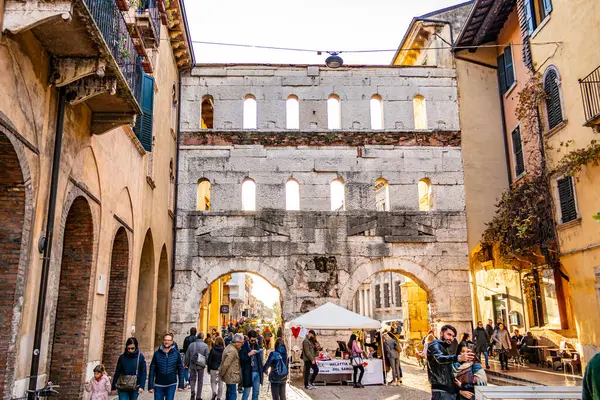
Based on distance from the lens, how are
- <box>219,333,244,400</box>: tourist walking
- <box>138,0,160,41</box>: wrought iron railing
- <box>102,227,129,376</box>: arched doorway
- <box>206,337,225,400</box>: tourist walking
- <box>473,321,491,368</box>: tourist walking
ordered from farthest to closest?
<box>473,321,491,368</box>: tourist walking → <box>138,0,160,41</box>: wrought iron railing → <box>102,227,129,376</box>: arched doorway → <box>206,337,225,400</box>: tourist walking → <box>219,333,244,400</box>: tourist walking

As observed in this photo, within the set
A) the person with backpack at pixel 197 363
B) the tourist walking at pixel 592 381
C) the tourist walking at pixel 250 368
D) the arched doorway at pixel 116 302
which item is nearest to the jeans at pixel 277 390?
the tourist walking at pixel 250 368

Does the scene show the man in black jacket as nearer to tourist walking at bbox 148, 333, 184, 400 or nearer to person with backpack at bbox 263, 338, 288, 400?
tourist walking at bbox 148, 333, 184, 400

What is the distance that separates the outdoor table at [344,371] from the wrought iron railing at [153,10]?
380 inches

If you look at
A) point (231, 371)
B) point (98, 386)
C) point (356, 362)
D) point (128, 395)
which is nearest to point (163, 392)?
point (128, 395)

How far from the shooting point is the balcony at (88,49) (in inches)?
275

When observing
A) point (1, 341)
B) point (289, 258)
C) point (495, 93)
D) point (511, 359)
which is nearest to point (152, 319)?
point (289, 258)

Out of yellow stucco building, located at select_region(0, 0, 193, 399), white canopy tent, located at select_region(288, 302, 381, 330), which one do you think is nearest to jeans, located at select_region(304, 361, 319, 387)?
white canopy tent, located at select_region(288, 302, 381, 330)

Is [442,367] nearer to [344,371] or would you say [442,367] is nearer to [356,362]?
[356,362]

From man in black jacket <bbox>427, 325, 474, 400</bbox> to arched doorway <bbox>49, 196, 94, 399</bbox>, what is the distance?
22.1 ft

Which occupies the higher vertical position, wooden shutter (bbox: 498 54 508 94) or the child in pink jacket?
wooden shutter (bbox: 498 54 508 94)

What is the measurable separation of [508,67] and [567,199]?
5.96 m

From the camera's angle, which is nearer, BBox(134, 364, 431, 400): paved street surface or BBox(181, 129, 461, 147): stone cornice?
BBox(134, 364, 431, 400): paved street surface

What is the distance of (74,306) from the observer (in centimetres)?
1062

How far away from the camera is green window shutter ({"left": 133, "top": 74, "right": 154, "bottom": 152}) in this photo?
13773 mm
